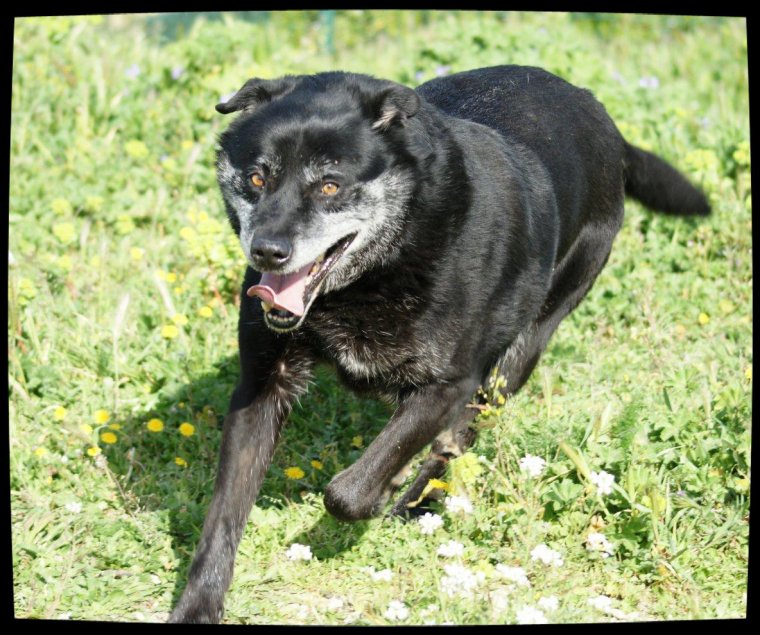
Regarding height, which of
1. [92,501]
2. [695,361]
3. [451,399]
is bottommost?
[92,501]

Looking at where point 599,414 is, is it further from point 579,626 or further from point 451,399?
point 579,626

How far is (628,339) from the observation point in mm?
5215

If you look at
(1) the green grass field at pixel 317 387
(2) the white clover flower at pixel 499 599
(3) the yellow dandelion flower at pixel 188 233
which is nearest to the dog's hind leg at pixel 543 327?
(1) the green grass field at pixel 317 387

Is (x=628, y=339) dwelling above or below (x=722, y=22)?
below

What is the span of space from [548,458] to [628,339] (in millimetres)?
1391

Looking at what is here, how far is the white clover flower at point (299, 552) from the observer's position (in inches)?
149

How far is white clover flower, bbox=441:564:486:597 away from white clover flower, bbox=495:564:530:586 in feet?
0.23

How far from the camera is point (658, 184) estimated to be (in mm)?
5012

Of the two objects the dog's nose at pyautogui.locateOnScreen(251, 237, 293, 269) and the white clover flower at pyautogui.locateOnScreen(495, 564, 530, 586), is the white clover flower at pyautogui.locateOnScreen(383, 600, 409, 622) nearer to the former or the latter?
the white clover flower at pyautogui.locateOnScreen(495, 564, 530, 586)

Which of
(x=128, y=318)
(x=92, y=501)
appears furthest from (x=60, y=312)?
(x=92, y=501)

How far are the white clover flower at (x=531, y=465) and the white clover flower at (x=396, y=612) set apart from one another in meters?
0.67

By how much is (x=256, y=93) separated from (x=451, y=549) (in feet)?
5.41

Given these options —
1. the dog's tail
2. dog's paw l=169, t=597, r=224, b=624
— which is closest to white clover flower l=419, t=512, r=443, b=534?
dog's paw l=169, t=597, r=224, b=624

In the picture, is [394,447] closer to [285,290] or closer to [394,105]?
[285,290]
